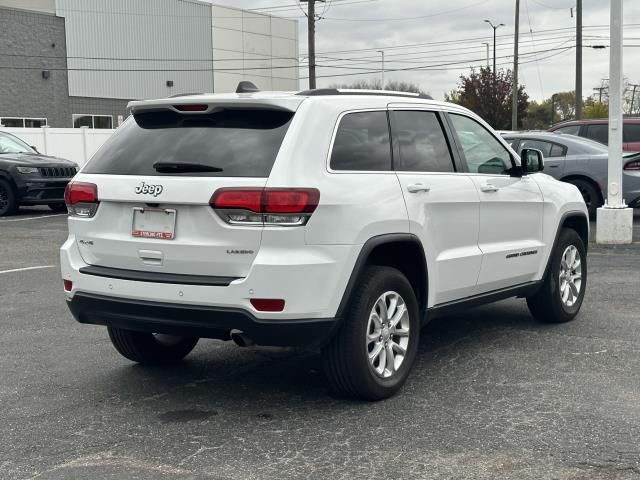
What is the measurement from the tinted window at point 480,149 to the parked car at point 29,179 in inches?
502

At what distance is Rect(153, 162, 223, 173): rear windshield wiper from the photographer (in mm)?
4906

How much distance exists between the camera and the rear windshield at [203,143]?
4867 millimetres

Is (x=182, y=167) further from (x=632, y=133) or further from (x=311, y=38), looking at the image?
(x=311, y=38)

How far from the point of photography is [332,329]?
487 centimetres

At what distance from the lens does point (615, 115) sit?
12.9m

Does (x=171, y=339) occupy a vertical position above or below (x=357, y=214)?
below

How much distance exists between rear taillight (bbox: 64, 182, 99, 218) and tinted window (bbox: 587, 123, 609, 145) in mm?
14223

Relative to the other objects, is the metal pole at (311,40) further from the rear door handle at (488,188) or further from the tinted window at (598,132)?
the rear door handle at (488,188)

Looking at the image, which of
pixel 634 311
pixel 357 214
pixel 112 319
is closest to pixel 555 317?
pixel 634 311

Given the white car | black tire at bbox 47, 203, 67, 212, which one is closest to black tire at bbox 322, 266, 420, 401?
the white car

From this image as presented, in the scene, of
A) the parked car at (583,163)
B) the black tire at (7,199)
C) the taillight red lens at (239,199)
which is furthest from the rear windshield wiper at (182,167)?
the black tire at (7,199)

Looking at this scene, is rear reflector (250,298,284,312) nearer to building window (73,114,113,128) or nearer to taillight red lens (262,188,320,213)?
taillight red lens (262,188,320,213)

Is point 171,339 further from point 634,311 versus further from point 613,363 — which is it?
point 634,311

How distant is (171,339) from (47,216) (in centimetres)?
1293
